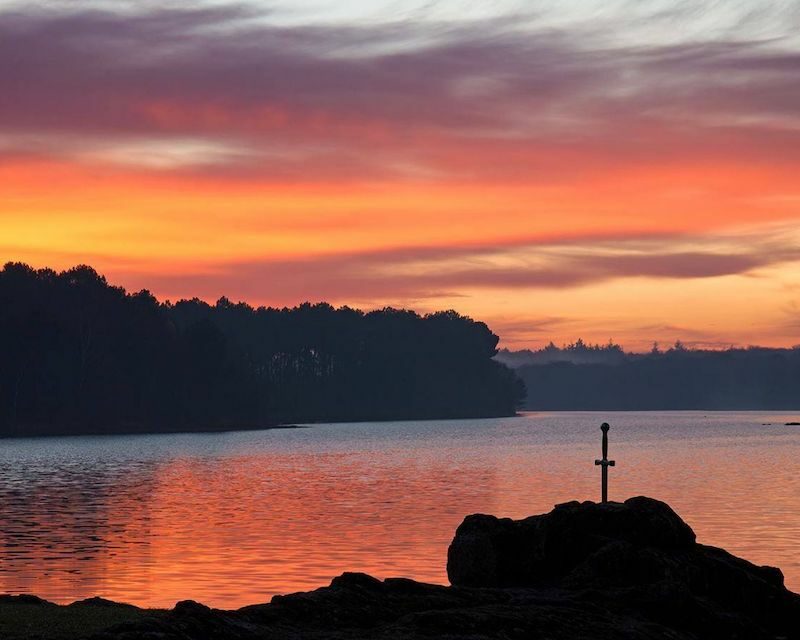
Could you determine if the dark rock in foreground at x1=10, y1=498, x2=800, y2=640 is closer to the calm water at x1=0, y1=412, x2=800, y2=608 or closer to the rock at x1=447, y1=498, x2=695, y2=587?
the rock at x1=447, y1=498, x2=695, y2=587

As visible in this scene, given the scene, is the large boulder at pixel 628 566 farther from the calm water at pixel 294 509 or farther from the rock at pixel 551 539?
the calm water at pixel 294 509

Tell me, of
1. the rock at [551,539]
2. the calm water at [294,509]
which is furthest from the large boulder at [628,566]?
the calm water at [294,509]

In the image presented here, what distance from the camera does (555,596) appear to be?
22641 millimetres

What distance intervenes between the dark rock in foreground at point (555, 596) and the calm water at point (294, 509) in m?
12.6

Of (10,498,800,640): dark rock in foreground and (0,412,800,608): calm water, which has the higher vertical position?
(10,498,800,640): dark rock in foreground

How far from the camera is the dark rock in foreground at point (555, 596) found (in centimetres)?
1908

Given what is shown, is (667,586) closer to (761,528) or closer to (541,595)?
(541,595)

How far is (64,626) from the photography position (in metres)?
24.0

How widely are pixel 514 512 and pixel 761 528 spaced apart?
47.1 ft

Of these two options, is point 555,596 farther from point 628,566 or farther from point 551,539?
point 551,539

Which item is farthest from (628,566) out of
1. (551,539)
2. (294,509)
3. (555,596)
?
(294,509)

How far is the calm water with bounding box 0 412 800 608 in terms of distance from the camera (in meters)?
42.8

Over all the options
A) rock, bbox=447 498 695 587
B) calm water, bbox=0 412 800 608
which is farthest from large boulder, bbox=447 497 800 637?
calm water, bbox=0 412 800 608

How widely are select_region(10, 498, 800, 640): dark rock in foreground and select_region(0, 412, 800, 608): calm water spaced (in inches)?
495
